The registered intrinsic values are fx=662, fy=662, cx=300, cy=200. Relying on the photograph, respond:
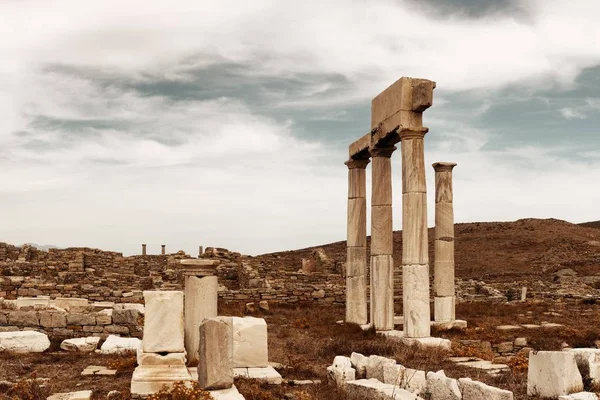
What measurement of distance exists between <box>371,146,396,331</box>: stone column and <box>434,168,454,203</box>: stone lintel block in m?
3.58

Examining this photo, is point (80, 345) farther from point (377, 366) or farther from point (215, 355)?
point (377, 366)

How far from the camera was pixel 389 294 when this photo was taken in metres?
18.1

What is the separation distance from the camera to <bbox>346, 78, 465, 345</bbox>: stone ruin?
631 inches

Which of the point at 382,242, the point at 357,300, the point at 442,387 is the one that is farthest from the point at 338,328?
the point at 442,387

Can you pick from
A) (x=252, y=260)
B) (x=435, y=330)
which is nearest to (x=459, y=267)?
(x=252, y=260)

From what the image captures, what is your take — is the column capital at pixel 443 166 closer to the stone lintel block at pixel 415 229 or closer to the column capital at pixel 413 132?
the column capital at pixel 413 132

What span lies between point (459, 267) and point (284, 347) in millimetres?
42221

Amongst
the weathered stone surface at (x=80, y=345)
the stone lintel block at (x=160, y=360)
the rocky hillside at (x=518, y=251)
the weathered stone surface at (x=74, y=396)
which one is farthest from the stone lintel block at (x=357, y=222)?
the rocky hillside at (x=518, y=251)

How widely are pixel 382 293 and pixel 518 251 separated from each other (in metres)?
44.7

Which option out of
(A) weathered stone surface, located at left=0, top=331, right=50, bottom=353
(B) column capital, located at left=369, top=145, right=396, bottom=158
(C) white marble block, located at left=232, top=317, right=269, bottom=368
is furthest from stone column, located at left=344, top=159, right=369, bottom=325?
(A) weathered stone surface, located at left=0, top=331, right=50, bottom=353

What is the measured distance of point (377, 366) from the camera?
33.6 feet

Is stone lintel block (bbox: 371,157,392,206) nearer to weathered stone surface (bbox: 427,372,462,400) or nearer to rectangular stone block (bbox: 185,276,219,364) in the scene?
rectangular stone block (bbox: 185,276,219,364)

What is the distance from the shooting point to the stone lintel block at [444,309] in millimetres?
20250

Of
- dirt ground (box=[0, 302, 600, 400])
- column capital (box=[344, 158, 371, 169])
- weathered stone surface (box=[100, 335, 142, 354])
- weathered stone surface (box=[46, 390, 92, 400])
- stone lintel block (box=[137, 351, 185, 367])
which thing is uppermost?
column capital (box=[344, 158, 371, 169])
